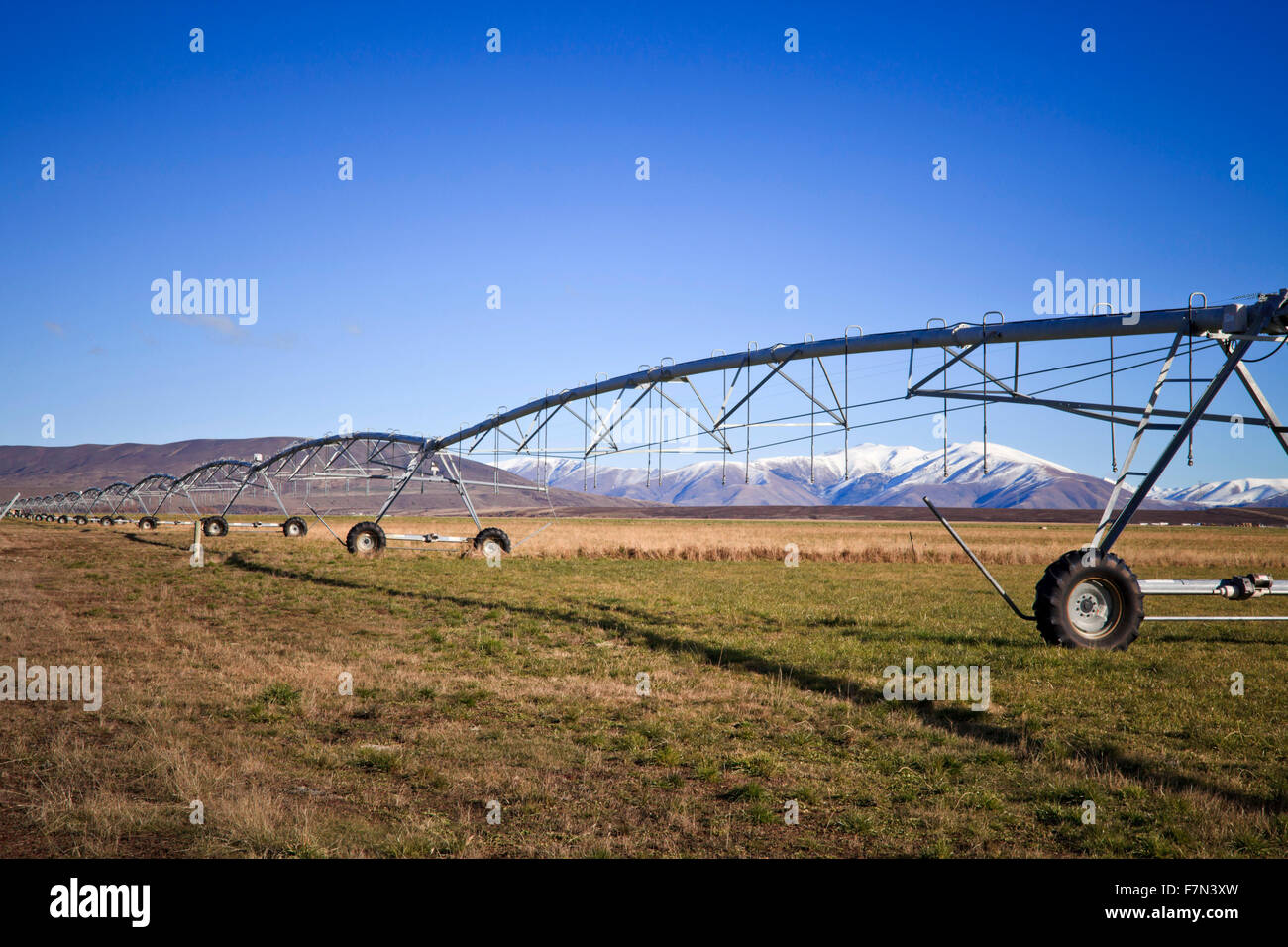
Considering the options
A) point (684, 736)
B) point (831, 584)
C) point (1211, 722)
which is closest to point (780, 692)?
point (684, 736)

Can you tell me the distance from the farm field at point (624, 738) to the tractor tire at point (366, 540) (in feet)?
55.4

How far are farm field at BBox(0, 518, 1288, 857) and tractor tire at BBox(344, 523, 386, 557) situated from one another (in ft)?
55.4

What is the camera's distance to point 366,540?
3616 centimetres

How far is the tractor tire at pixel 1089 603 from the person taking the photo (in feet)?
43.3

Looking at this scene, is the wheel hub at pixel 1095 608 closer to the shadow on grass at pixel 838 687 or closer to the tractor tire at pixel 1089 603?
the tractor tire at pixel 1089 603

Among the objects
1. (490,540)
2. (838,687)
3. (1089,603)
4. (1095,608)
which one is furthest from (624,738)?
(490,540)

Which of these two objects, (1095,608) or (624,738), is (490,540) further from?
(624,738)

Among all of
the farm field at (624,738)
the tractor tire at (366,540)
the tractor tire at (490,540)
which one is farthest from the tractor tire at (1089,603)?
the tractor tire at (366,540)

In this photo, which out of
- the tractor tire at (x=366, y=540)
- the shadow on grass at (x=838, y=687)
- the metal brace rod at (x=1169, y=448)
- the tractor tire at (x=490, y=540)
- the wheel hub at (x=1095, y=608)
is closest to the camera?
the shadow on grass at (x=838, y=687)

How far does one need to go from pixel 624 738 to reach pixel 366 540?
30277 mm

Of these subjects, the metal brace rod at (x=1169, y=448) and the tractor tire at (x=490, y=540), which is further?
the tractor tire at (x=490, y=540)

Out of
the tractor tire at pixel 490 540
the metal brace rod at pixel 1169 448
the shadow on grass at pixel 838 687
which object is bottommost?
the shadow on grass at pixel 838 687

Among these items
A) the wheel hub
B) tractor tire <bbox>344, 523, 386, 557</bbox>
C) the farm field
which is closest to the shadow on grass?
the farm field
